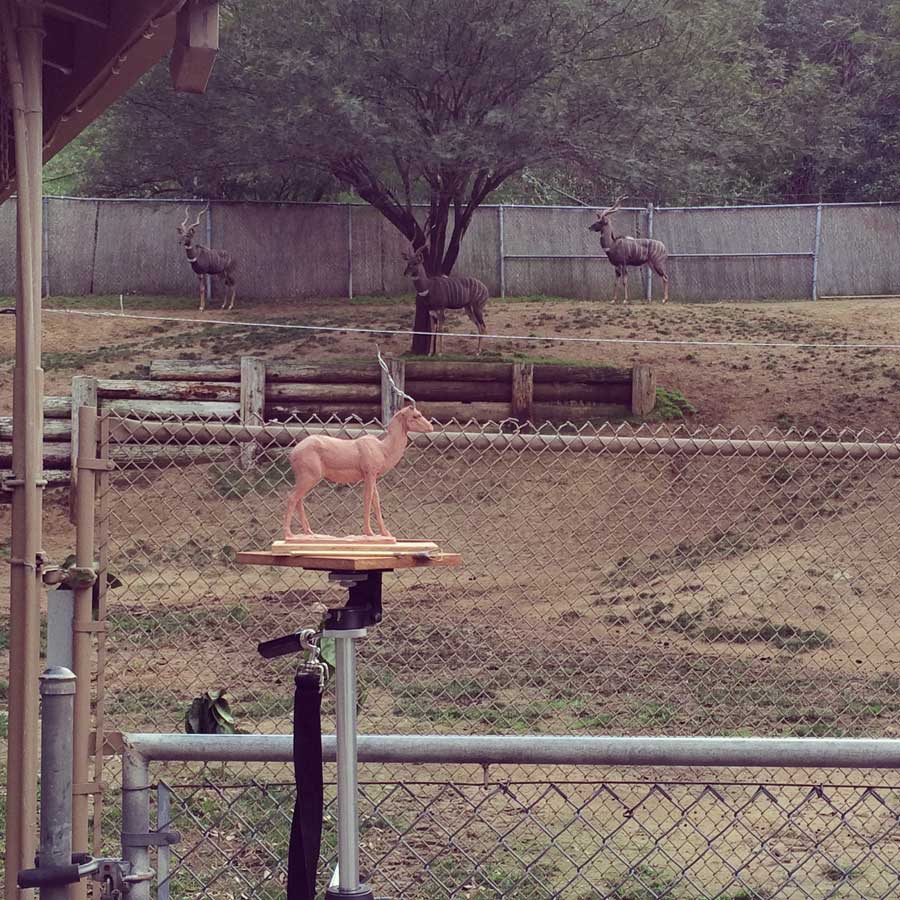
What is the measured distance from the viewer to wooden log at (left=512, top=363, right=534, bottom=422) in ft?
46.0

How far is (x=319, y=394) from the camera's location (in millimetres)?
13945

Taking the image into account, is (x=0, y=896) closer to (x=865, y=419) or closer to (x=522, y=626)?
(x=522, y=626)

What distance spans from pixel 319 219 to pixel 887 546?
526 inches

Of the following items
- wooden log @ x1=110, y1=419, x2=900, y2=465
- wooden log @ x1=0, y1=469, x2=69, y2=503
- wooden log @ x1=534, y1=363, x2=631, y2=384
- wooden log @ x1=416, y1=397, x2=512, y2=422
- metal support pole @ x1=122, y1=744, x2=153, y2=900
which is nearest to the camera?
metal support pole @ x1=122, y1=744, x2=153, y2=900

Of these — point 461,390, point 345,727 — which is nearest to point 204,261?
point 461,390

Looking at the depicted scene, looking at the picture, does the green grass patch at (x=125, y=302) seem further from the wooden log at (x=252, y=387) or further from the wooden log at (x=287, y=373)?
the wooden log at (x=252, y=387)

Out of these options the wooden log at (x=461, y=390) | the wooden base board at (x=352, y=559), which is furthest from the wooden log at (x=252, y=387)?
the wooden base board at (x=352, y=559)

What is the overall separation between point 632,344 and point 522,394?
3.40m

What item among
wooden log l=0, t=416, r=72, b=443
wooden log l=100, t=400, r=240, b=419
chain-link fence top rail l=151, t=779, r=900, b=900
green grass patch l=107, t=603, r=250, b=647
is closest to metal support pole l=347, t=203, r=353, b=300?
wooden log l=100, t=400, r=240, b=419

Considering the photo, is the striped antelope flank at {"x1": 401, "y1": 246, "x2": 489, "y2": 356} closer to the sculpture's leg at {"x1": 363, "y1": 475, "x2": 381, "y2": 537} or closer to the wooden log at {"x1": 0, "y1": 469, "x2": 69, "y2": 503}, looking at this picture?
the wooden log at {"x1": 0, "y1": 469, "x2": 69, "y2": 503}

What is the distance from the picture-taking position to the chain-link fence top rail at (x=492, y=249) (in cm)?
2133

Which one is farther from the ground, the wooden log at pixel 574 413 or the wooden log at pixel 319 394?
the wooden log at pixel 319 394

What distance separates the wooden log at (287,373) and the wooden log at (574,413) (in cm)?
173

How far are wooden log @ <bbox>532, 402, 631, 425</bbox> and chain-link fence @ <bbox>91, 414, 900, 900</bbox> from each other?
1342mm
